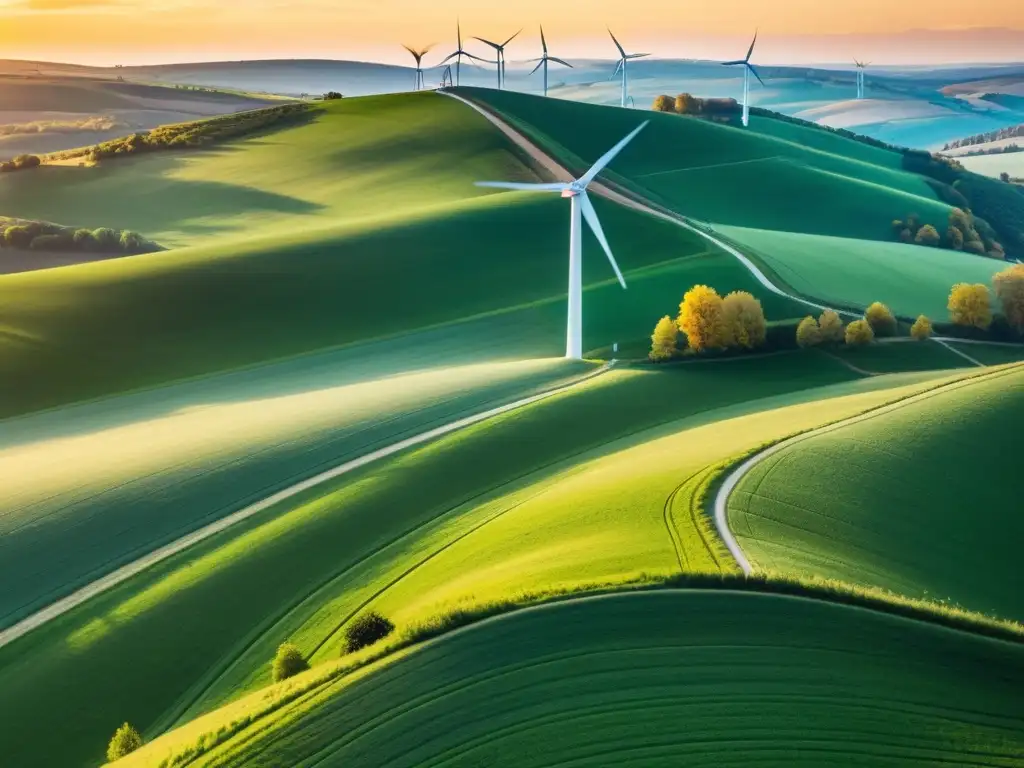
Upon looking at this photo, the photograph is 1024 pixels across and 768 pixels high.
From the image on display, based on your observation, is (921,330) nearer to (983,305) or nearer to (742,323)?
(983,305)

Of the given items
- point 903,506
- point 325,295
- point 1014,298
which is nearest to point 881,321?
point 1014,298

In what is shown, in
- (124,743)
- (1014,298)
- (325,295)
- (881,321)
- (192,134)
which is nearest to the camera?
(124,743)

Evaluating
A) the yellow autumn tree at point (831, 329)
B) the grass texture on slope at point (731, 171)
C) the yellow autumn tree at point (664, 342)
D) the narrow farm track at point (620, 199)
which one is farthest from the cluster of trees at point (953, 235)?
the yellow autumn tree at point (664, 342)

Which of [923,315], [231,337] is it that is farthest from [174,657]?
[923,315]

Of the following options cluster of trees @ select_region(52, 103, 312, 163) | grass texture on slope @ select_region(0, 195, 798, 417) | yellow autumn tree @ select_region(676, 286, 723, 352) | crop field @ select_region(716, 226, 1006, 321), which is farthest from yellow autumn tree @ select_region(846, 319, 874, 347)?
cluster of trees @ select_region(52, 103, 312, 163)

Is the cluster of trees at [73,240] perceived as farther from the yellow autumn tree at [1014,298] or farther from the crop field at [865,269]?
the yellow autumn tree at [1014,298]

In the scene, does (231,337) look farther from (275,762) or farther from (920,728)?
(920,728)
